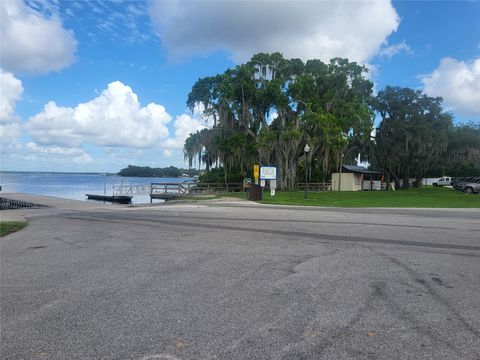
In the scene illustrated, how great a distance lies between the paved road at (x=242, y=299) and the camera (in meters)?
3.59

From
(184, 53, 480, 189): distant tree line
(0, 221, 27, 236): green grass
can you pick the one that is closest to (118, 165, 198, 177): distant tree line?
(184, 53, 480, 189): distant tree line

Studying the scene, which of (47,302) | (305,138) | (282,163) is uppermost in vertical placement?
(305,138)

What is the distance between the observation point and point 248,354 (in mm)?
3428

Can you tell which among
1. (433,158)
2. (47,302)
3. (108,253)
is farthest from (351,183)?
(47,302)

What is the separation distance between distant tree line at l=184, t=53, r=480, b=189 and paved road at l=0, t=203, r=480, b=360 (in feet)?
95.7

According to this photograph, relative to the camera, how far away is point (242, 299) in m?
4.90

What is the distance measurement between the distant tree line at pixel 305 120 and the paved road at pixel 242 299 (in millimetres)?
29156

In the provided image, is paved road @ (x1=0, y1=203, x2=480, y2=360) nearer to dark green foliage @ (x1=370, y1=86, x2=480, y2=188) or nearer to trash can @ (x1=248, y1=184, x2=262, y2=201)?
trash can @ (x1=248, y1=184, x2=262, y2=201)

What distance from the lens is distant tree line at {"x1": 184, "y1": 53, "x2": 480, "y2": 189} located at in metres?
37.8

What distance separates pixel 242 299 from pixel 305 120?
33716 mm

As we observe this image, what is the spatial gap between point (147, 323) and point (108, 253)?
4.36m

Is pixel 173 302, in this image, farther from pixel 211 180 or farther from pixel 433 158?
pixel 433 158

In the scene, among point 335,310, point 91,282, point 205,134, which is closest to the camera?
point 335,310

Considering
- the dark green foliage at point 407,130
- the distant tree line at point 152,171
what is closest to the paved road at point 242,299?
the dark green foliage at point 407,130
